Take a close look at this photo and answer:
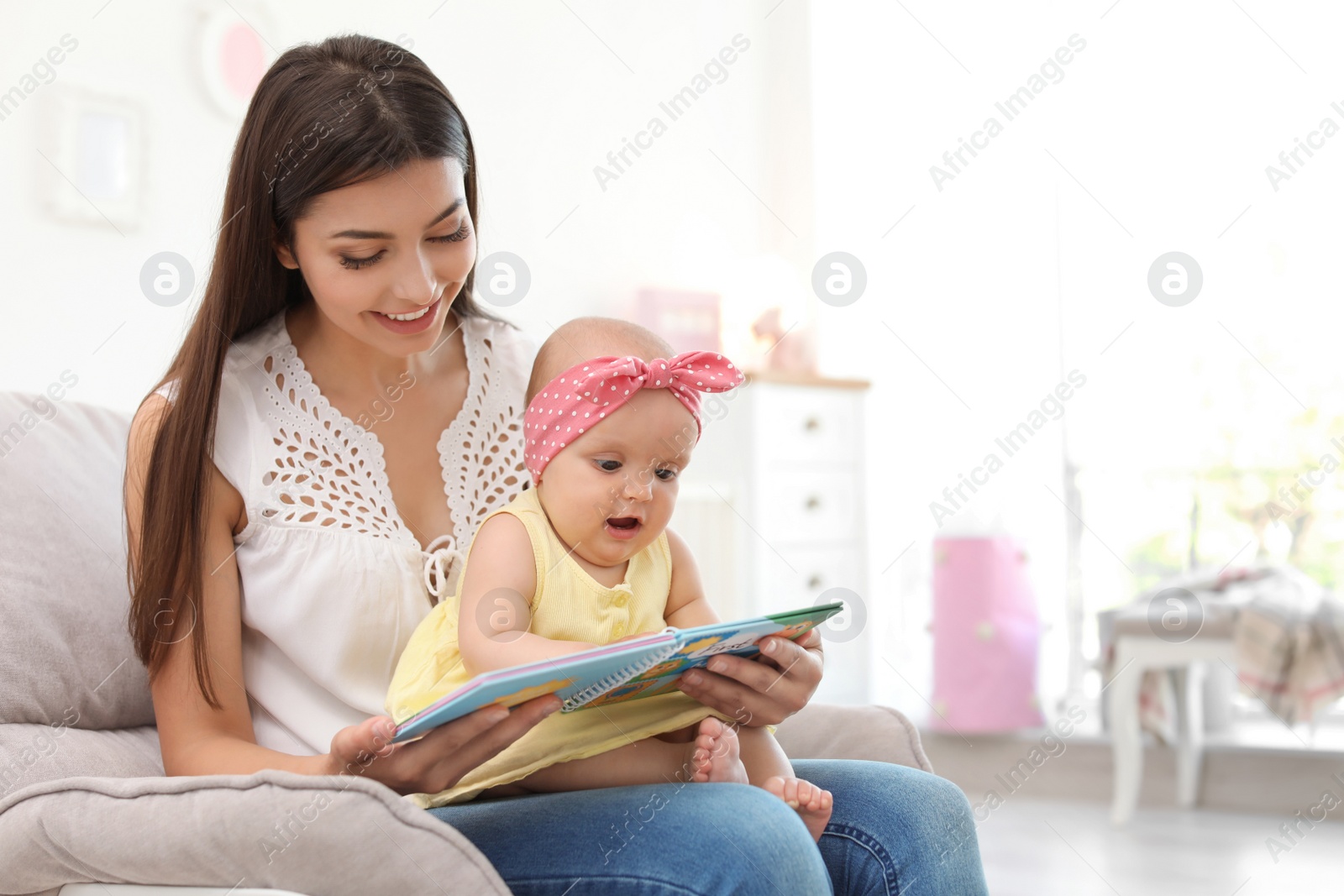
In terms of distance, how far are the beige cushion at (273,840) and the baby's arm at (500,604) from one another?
21 cm

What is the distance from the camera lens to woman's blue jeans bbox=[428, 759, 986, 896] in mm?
877

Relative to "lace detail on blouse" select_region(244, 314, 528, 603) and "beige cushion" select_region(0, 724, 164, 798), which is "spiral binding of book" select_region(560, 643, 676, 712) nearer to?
"lace detail on blouse" select_region(244, 314, 528, 603)

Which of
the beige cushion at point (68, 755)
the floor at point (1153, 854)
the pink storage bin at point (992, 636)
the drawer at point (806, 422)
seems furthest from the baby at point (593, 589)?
the pink storage bin at point (992, 636)

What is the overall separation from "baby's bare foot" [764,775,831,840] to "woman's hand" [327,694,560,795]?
0.86ft

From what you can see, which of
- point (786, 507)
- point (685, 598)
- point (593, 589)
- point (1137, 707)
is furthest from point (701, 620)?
point (786, 507)

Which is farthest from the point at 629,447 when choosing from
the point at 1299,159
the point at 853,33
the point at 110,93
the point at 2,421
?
the point at 853,33

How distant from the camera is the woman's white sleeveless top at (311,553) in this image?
1.21 m

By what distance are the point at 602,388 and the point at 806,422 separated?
2.72m

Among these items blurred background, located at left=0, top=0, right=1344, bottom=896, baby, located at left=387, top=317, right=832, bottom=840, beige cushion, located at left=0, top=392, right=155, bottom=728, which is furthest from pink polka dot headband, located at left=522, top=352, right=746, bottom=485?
blurred background, located at left=0, top=0, right=1344, bottom=896

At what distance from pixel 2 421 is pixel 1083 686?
3598mm

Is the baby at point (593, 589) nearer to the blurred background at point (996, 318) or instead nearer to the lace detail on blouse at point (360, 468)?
the lace detail on blouse at point (360, 468)

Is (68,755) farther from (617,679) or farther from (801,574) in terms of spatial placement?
(801,574)

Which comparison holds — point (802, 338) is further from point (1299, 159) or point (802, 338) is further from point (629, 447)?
point (629, 447)

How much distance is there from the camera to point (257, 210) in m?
1.21
